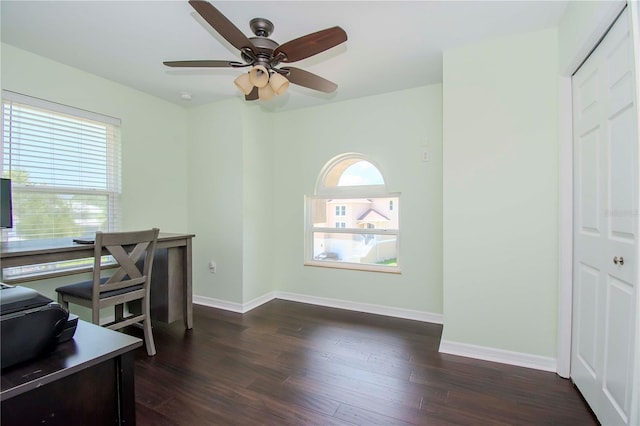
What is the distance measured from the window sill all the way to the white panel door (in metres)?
1.62

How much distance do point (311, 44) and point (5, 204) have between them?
218cm

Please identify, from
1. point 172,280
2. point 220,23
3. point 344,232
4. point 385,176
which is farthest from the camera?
point 344,232

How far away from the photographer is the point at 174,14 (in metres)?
1.99

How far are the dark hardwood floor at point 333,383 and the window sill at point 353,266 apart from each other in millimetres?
663

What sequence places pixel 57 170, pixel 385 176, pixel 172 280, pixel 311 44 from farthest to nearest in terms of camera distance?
pixel 385 176 < pixel 172 280 < pixel 57 170 < pixel 311 44

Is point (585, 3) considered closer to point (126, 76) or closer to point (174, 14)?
point (174, 14)

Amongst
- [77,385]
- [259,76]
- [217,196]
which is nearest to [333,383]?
[77,385]

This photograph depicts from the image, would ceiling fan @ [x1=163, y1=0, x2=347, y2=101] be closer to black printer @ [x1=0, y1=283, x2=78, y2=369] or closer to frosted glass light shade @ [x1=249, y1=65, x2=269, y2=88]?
frosted glass light shade @ [x1=249, y1=65, x2=269, y2=88]

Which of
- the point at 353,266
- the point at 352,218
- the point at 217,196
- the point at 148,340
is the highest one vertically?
the point at 217,196

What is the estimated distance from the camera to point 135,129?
10.5ft

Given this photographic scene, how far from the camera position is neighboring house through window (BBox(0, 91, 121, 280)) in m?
2.36

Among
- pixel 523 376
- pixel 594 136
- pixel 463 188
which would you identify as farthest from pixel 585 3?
pixel 523 376

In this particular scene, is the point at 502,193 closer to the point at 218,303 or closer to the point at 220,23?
the point at 220,23

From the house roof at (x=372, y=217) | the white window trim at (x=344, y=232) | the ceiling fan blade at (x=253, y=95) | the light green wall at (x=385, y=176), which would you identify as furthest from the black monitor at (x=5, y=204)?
the house roof at (x=372, y=217)
